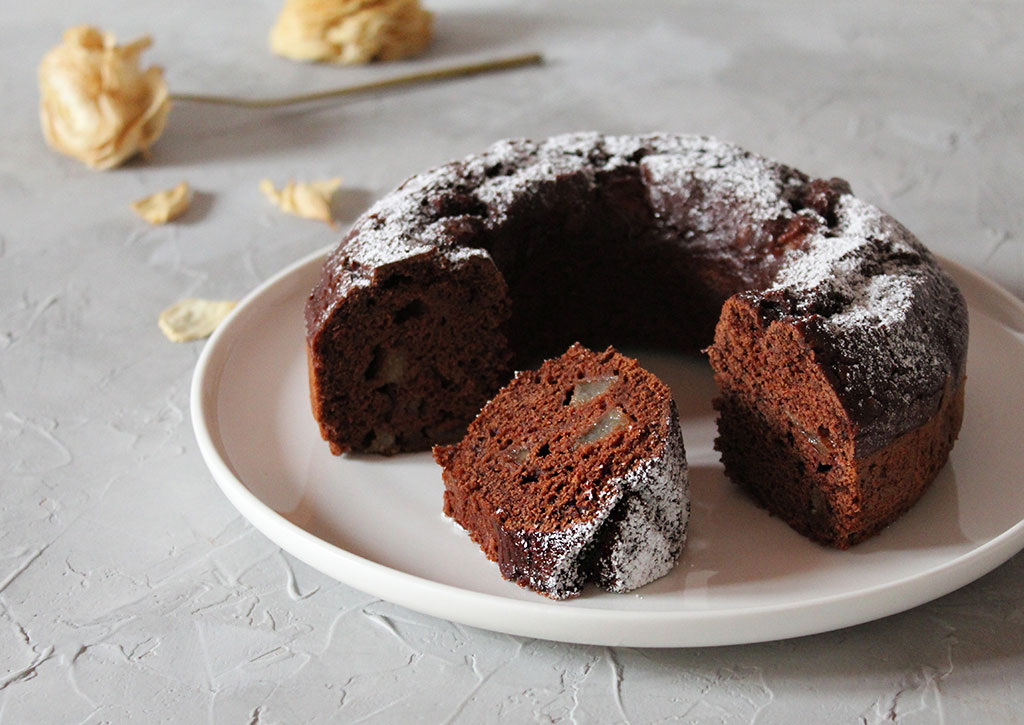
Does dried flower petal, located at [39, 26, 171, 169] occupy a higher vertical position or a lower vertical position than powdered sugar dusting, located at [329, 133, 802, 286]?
lower

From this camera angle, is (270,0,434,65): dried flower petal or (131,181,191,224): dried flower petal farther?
(270,0,434,65): dried flower petal

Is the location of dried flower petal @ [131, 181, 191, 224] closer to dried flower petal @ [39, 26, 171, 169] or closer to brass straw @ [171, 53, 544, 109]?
dried flower petal @ [39, 26, 171, 169]

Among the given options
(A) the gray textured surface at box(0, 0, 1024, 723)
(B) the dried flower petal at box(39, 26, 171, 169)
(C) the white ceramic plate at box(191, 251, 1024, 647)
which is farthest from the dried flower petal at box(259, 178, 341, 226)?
(C) the white ceramic plate at box(191, 251, 1024, 647)

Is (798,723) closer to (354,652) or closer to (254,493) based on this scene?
(354,652)

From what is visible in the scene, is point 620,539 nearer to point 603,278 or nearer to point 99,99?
point 603,278

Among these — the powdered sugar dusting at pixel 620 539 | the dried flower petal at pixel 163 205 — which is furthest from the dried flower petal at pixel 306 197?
the powdered sugar dusting at pixel 620 539

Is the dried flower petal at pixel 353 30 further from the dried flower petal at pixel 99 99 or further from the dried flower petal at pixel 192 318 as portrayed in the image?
the dried flower petal at pixel 192 318

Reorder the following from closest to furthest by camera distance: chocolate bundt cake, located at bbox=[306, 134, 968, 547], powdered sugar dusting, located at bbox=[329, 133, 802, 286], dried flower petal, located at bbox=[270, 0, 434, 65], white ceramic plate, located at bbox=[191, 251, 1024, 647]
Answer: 1. white ceramic plate, located at bbox=[191, 251, 1024, 647]
2. chocolate bundt cake, located at bbox=[306, 134, 968, 547]
3. powdered sugar dusting, located at bbox=[329, 133, 802, 286]
4. dried flower petal, located at bbox=[270, 0, 434, 65]
